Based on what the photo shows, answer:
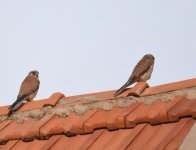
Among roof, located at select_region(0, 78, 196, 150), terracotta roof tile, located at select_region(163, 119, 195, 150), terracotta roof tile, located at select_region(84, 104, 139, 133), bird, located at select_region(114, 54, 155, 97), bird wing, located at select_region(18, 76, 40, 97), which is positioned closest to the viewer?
terracotta roof tile, located at select_region(163, 119, 195, 150)

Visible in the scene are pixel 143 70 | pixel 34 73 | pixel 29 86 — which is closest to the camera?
pixel 143 70

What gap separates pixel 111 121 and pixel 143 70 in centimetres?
421

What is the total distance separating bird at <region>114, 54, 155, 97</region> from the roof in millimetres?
2995

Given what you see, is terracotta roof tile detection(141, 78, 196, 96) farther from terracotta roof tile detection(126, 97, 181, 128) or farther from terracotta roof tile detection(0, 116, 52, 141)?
terracotta roof tile detection(0, 116, 52, 141)

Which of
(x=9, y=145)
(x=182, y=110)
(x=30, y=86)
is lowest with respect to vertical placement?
(x=30, y=86)

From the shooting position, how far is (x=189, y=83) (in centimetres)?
324

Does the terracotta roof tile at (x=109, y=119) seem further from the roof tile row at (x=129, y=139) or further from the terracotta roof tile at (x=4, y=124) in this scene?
the terracotta roof tile at (x=4, y=124)

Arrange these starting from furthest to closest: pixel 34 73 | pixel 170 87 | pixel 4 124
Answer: pixel 34 73
pixel 4 124
pixel 170 87

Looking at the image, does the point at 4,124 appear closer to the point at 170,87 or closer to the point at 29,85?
the point at 170,87

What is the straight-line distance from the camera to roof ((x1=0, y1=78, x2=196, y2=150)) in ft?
9.37

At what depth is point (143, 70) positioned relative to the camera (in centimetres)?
735

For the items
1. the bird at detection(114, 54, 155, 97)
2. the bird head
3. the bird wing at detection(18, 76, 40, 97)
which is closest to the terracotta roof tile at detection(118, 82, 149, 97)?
the bird at detection(114, 54, 155, 97)

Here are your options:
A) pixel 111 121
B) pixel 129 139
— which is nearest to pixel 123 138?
pixel 129 139

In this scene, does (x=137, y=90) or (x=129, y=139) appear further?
(x=137, y=90)
